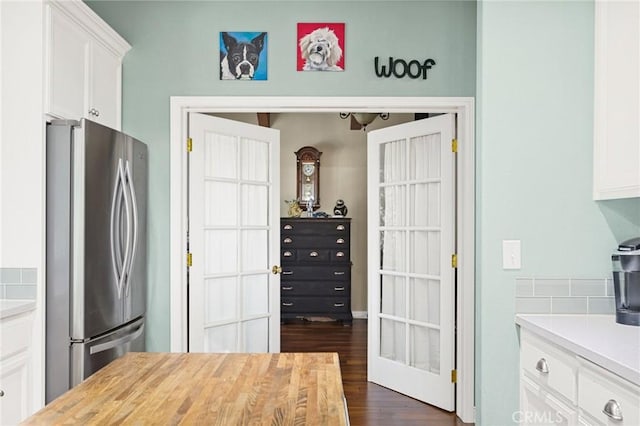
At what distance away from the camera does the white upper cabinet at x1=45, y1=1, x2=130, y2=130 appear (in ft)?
7.94

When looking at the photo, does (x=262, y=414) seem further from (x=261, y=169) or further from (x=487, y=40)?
(x=261, y=169)

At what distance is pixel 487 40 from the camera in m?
2.21

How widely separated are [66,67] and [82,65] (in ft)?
0.58

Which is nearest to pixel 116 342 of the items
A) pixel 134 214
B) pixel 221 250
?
pixel 134 214

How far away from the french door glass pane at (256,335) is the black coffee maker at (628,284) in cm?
235

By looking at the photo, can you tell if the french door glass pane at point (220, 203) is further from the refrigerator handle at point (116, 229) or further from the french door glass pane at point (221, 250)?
the refrigerator handle at point (116, 229)

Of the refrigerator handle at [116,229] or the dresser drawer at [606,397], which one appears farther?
the refrigerator handle at [116,229]

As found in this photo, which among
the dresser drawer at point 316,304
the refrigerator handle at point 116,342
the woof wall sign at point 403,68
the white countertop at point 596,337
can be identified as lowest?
the dresser drawer at point 316,304

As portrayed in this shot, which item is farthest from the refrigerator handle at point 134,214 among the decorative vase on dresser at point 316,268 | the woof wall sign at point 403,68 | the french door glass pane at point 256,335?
the decorative vase on dresser at point 316,268

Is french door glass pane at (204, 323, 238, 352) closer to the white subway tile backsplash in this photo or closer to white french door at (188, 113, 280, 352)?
white french door at (188, 113, 280, 352)

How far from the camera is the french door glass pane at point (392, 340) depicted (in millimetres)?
3861

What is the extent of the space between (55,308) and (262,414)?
1587mm

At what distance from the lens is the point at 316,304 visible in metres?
6.55

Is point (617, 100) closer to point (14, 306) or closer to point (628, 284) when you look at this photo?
point (628, 284)
